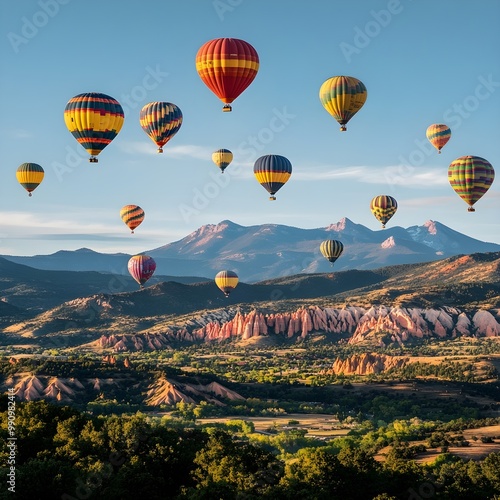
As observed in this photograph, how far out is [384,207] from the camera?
15788 cm

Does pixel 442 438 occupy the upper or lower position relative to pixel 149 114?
lower

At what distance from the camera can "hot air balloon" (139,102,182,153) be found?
117250 millimetres

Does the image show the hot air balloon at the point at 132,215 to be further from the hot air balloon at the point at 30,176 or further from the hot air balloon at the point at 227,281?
the hot air balloon at the point at 227,281

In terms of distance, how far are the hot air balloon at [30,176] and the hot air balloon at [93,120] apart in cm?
3852

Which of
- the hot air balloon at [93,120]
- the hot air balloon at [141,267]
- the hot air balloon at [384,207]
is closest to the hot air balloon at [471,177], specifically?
the hot air balloon at [384,207]

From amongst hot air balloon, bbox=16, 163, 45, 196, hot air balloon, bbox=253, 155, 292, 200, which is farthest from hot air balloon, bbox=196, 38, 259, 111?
hot air balloon, bbox=16, 163, 45, 196

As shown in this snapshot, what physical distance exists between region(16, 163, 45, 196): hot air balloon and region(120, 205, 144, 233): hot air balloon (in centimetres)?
2073

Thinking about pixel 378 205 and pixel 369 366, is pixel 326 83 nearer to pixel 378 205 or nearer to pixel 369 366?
pixel 378 205

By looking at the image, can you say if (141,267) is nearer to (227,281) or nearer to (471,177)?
(227,281)

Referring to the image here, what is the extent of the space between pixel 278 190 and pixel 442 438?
5142cm

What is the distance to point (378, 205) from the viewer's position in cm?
15825

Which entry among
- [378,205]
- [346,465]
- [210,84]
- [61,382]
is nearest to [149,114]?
[210,84]

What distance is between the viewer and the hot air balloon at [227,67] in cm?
8956

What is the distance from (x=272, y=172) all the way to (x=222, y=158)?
36197 mm
